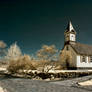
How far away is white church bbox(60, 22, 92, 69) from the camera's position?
91.1 ft

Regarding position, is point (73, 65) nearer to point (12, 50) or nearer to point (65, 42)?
point (65, 42)

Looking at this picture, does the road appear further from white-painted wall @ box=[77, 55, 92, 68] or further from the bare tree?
white-painted wall @ box=[77, 55, 92, 68]

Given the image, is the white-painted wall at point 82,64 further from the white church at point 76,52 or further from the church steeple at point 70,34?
the church steeple at point 70,34

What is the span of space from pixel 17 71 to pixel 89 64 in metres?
18.6

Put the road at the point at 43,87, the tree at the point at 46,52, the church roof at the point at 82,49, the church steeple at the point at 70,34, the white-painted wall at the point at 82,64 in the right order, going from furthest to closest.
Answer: the church steeple at the point at 70,34, the church roof at the point at 82,49, the white-painted wall at the point at 82,64, the tree at the point at 46,52, the road at the point at 43,87

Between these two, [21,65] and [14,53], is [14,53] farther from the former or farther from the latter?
[21,65]

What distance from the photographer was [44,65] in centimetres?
1733

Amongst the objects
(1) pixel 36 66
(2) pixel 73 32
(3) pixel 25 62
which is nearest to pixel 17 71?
(3) pixel 25 62

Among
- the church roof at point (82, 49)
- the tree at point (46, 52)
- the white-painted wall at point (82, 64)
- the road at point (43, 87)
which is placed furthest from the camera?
the church roof at point (82, 49)

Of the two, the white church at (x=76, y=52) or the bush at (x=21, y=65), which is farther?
the white church at (x=76, y=52)

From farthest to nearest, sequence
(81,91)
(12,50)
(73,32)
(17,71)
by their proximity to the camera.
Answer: (73,32), (12,50), (17,71), (81,91)

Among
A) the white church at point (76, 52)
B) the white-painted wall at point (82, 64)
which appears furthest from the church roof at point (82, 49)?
the white-painted wall at point (82, 64)

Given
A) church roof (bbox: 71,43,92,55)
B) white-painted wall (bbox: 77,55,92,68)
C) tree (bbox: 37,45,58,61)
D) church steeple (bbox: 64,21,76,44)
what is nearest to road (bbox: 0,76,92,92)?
tree (bbox: 37,45,58,61)

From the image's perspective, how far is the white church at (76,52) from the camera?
91.1 feet
